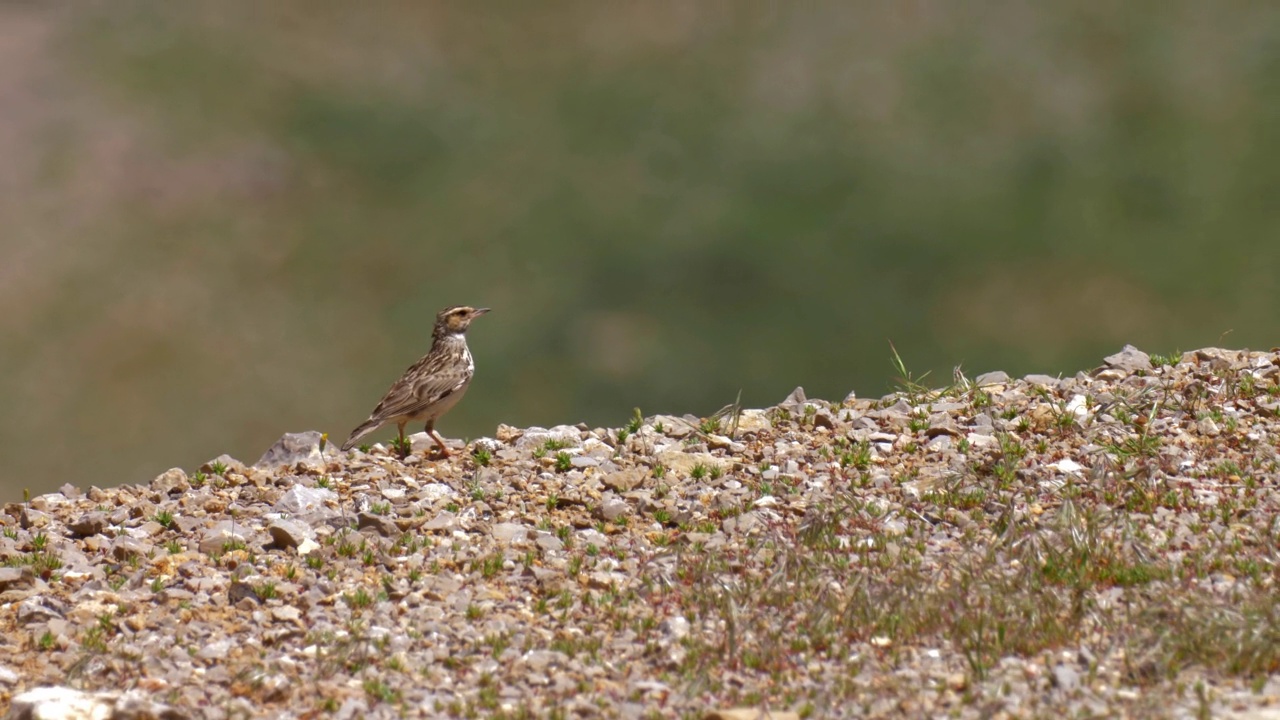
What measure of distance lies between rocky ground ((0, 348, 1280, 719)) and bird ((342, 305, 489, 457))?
0.84ft

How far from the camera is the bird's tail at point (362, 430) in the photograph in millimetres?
12500

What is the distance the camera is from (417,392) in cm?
1265

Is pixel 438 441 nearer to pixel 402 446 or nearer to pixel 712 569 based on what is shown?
pixel 402 446

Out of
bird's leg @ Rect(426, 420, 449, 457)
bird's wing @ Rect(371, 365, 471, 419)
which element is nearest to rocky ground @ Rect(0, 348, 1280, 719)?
bird's leg @ Rect(426, 420, 449, 457)

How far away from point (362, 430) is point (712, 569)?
175 inches

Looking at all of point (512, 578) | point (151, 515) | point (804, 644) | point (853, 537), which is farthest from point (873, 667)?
point (151, 515)

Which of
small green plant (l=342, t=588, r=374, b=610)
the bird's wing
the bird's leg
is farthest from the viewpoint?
the bird's wing

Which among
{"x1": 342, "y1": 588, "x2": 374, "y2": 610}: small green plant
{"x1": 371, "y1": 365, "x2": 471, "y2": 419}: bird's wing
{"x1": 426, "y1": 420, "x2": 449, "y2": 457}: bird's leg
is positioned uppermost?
{"x1": 371, "y1": 365, "x2": 471, "y2": 419}: bird's wing

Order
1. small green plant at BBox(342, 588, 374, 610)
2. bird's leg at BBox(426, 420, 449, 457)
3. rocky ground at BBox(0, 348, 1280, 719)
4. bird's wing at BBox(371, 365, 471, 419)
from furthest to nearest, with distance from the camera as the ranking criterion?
bird's wing at BBox(371, 365, 471, 419) < bird's leg at BBox(426, 420, 449, 457) < small green plant at BBox(342, 588, 374, 610) < rocky ground at BBox(0, 348, 1280, 719)

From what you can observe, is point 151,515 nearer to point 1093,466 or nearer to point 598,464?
point 598,464

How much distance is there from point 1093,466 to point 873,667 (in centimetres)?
356

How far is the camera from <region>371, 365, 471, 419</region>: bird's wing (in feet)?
41.2

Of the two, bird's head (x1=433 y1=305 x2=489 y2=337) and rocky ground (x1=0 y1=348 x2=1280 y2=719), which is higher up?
bird's head (x1=433 y1=305 x2=489 y2=337)

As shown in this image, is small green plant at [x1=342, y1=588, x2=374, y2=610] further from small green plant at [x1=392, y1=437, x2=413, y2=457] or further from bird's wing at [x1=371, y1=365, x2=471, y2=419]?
bird's wing at [x1=371, y1=365, x2=471, y2=419]
